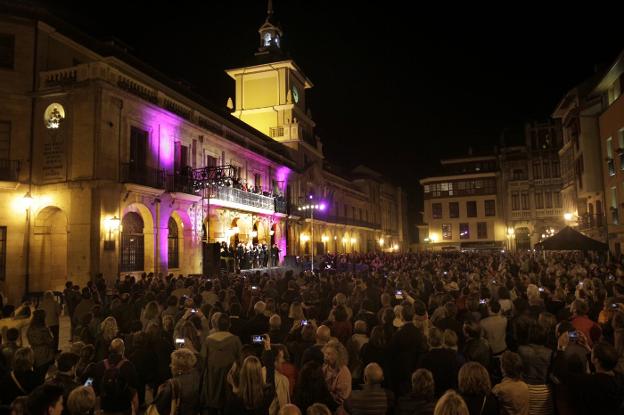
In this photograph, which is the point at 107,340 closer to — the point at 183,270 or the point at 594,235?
the point at 183,270

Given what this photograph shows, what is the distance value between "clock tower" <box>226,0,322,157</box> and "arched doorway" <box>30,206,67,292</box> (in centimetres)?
2593

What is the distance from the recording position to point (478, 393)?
444cm

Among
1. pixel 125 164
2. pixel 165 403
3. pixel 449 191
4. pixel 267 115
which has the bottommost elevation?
pixel 165 403

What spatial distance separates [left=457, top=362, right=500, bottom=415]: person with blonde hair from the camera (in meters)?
4.43

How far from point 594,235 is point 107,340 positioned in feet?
104

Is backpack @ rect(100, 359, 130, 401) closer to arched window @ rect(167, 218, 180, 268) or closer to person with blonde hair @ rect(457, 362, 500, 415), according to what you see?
person with blonde hair @ rect(457, 362, 500, 415)

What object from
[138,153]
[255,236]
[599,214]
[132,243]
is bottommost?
[132,243]

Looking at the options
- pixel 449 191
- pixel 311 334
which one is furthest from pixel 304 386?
pixel 449 191

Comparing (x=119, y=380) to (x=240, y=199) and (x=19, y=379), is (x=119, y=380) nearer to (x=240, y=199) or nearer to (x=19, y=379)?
(x=19, y=379)

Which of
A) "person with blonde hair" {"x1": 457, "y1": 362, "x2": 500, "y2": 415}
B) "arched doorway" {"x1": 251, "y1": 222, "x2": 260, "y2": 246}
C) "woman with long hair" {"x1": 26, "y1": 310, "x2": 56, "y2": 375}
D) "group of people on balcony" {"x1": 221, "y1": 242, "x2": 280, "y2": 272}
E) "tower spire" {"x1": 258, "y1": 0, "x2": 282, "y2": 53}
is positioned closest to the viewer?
"person with blonde hair" {"x1": 457, "y1": 362, "x2": 500, "y2": 415}

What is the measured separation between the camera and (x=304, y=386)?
5.10 meters

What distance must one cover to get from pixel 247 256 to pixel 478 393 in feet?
82.5

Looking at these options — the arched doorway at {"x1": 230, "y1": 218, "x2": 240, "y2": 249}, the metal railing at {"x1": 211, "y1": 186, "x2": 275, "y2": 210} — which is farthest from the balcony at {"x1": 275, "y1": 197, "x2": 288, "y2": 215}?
the arched doorway at {"x1": 230, "y1": 218, "x2": 240, "y2": 249}

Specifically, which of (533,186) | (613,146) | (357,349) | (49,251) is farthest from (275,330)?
(533,186)
